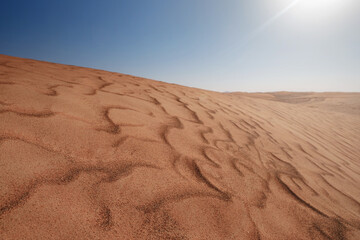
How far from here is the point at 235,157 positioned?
1.24 m

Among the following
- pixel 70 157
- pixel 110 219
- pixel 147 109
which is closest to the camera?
pixel 110 219

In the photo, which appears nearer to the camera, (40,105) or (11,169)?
(11,169)

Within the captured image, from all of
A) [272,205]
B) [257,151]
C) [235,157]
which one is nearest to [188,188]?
[272,205]

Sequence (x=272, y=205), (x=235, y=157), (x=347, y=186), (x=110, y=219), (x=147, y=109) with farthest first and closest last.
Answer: (x=147, y=109) → (x=347, y=186) → (x=235, y=157) → (x=272, y=205) → (x=110, y=219)

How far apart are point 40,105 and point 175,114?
41.9 inches

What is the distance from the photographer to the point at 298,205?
95 centimetres

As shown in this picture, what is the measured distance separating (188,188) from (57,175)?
0.54m

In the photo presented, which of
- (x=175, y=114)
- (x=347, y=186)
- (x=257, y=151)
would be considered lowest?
(x=347, y=186)

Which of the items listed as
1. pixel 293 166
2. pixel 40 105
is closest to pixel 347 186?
pixel 293 166

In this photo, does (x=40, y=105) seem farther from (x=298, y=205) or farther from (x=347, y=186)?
(x=347, y=186)

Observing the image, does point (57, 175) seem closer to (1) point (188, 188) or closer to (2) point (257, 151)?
(1) point (188, 188)

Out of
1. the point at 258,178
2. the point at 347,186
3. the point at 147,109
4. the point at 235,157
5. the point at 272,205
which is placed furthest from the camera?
the point at 147,109

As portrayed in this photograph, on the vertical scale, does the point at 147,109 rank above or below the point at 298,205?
above

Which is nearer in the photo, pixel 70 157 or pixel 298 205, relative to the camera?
pixel 70 157
